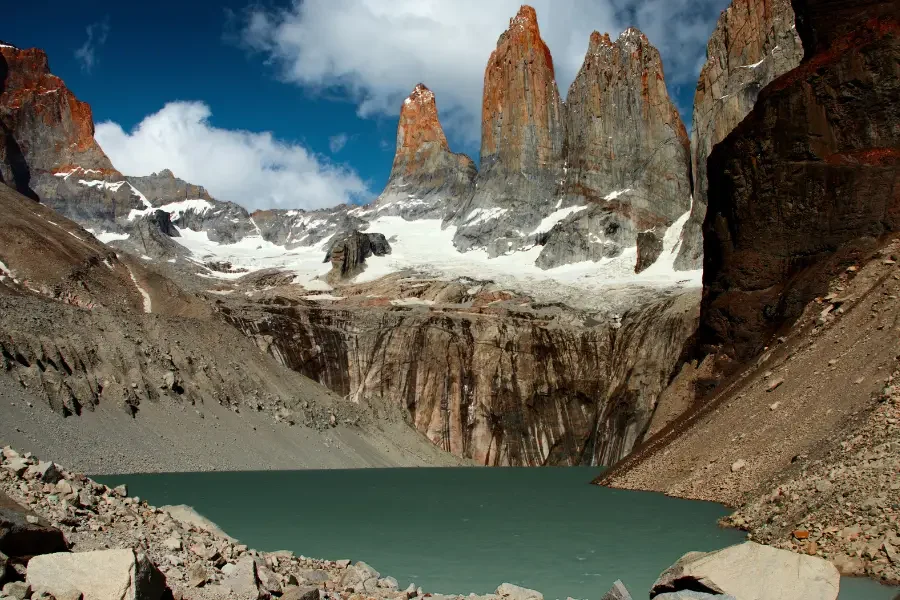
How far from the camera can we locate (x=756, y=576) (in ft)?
32.7

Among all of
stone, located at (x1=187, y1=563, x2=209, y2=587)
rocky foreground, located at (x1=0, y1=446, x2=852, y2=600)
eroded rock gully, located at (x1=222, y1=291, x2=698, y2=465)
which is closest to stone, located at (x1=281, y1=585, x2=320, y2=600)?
rocky foreground, located at (x1=0, y1=446, x2=852, y2=600)

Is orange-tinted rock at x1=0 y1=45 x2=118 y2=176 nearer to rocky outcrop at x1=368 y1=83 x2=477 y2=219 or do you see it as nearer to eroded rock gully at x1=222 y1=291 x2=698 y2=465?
rocky outcrop at x1=368 y1=83 x2=477 y2=219

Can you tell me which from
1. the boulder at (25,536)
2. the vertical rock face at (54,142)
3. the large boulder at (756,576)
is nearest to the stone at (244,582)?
the boulder at (25,536)

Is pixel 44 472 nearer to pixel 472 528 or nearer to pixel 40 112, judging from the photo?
pixel 472 528

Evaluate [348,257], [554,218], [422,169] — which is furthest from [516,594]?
[422,169]

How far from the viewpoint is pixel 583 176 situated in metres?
123

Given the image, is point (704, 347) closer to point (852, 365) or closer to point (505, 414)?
point (852, 365)

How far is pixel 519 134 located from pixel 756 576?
12202 cm

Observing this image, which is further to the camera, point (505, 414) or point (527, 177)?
point (527, 177)

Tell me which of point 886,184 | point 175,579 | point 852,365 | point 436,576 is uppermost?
point 886,184

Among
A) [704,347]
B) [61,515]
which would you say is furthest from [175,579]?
[704,347]

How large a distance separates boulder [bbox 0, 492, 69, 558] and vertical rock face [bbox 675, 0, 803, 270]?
8868 cm

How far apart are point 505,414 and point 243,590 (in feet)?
191

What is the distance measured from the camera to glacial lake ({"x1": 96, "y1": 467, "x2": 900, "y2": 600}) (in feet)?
48.0
